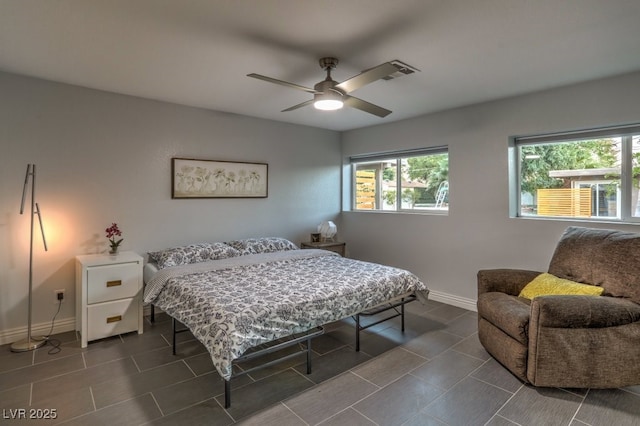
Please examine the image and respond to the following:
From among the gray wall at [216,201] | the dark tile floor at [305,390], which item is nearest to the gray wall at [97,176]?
the gray wall at [216,201]

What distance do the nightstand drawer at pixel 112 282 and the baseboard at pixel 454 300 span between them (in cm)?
341

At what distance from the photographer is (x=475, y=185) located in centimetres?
395

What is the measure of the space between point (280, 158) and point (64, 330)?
3.11m

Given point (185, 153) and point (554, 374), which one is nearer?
point (554, 374)

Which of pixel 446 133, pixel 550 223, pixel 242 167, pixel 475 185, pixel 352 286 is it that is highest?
pixel 446 133

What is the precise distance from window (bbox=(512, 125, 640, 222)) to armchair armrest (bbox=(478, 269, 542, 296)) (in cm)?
99

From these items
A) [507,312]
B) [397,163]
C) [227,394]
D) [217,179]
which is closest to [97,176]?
[217,179]

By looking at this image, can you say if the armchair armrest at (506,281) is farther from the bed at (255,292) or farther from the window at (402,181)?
the window at (402,181)

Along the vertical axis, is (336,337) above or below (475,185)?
below

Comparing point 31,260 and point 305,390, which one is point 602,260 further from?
point 31,260

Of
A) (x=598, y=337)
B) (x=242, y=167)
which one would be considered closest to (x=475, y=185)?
(x=598, y=337)

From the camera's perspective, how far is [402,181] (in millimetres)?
5008

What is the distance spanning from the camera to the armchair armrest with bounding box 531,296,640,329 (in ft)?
7.33

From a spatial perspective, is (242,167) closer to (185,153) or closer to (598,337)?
(185,153)
